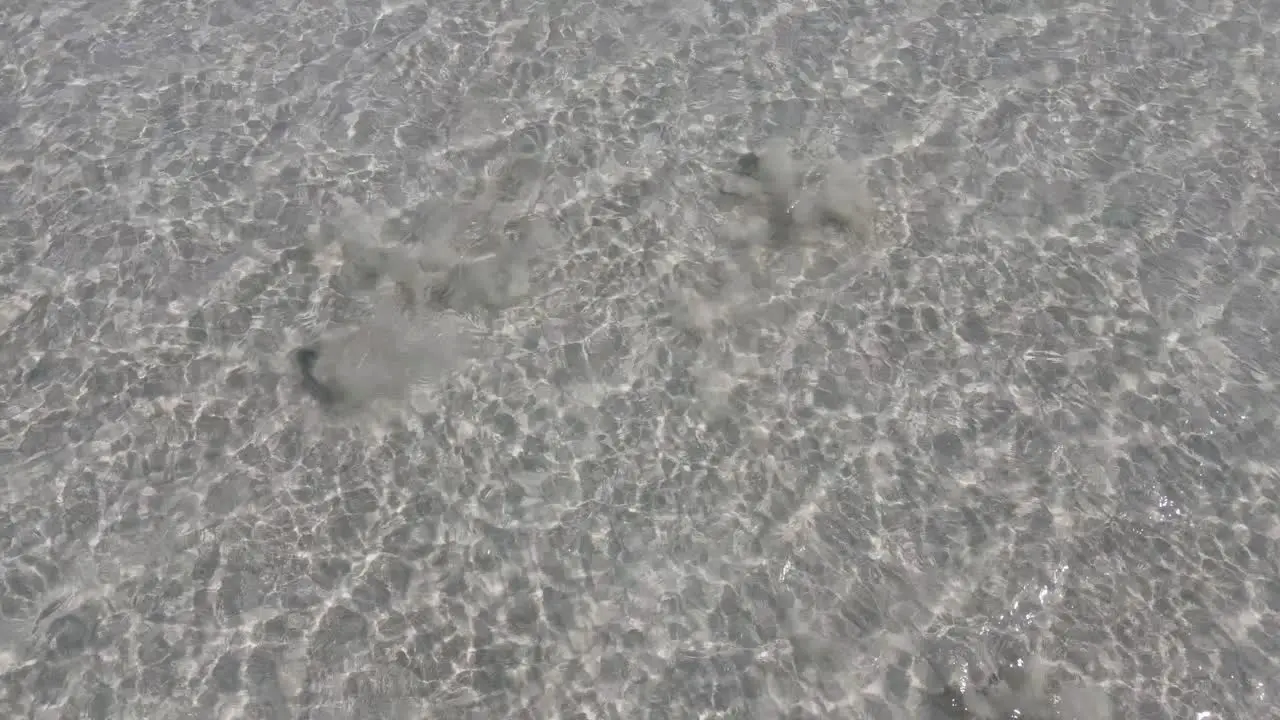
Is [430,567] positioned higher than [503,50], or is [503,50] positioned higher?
[503,50]

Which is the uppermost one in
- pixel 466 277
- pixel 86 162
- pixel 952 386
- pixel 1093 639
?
pixel 86 162

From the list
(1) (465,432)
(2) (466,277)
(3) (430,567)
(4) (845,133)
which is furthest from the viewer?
(4) (845,133)

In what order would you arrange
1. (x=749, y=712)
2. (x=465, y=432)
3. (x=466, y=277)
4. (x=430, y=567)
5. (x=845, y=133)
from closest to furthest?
(x=749, y=712) < (x=430, y=567) < (x=465, y=432) < (x=466, y=277) < (x=845, y=133)

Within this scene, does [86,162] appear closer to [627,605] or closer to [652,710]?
[627,605]

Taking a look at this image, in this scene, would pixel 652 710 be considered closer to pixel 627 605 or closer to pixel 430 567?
pixel 627 605

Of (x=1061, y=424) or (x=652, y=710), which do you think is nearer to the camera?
(x=652, y=710)

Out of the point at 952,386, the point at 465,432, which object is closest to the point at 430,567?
the point at 465,432
